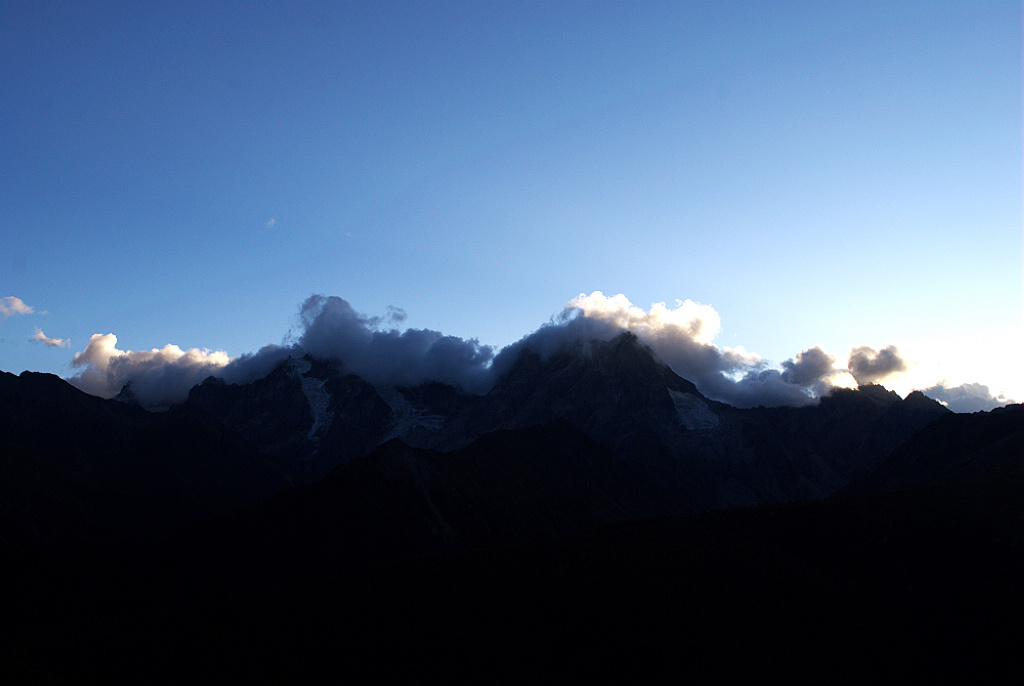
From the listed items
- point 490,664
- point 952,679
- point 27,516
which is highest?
point 27,516

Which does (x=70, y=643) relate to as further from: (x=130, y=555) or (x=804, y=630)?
(x=804, y=630)

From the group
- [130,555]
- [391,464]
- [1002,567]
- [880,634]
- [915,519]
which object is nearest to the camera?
[880,634]

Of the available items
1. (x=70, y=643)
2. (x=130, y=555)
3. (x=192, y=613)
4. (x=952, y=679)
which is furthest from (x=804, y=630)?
(x=130, y=555)

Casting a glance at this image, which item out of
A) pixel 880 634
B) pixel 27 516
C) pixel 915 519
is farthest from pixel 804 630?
pixel 27 516

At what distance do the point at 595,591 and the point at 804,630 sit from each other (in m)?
22.7

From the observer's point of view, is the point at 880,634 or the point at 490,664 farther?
the point at 880,634

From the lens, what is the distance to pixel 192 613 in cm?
9150

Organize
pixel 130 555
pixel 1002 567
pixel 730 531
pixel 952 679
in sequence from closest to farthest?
pixel 952 679, pixel 1002 567, pixel 730 531, pixel 130 555

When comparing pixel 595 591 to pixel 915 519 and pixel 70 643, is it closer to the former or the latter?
pixel 915 519

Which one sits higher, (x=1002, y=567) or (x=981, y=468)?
(x=981, y=468)

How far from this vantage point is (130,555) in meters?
140

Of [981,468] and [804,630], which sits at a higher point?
[981,468]

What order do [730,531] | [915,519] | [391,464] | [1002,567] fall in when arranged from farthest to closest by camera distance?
[391,464] < [730,531] < [915,519] < [1002,567]

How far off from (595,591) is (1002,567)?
46.3 metres
